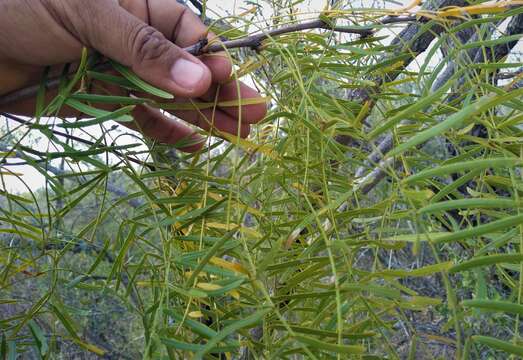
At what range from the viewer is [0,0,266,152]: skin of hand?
433 mm

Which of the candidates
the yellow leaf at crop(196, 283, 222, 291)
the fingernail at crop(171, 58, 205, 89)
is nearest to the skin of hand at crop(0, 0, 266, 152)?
the fingernail at crop(171, 58, 205, 89)

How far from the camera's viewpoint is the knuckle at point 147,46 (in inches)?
17.1

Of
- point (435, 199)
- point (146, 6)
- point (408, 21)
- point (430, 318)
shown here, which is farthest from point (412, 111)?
point (430, 318)

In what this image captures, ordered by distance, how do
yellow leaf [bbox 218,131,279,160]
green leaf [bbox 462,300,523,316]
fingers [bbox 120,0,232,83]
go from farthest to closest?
fingers [bbox 120,0,232,83] < yellow leaf [bbox 218,131,279,160] < green leaf [bbox 462,300,523,316]

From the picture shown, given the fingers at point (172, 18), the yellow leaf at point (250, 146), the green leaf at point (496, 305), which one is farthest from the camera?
the fingers at point (172, 18)

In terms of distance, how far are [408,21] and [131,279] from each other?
275mm

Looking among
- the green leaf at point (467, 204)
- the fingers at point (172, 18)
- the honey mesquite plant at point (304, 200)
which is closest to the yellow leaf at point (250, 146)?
the honey mesquite plant at point (304, 200)

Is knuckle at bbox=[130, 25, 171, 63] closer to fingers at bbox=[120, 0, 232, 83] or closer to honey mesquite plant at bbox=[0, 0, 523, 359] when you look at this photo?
honey mesquite plant at bbox=[0, 0, 523, 359]

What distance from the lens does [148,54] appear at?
437 millimetres

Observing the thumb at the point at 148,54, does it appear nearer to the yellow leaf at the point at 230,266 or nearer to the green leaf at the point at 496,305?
the yellow leaf at the point at 230,266

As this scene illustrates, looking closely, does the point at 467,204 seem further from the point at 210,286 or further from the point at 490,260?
the point at 210,286

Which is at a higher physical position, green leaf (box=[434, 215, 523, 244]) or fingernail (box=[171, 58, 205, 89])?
fingernail (box=[171, 58, 205, 89])

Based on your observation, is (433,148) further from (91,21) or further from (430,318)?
(91,21)

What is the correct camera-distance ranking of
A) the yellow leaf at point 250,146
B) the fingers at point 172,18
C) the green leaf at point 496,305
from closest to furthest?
Result: the green leaf at point 496,305 → the yellow leaf at point 250,146 → the fingers at point 172,18
